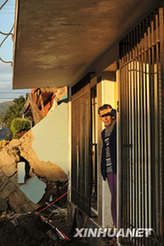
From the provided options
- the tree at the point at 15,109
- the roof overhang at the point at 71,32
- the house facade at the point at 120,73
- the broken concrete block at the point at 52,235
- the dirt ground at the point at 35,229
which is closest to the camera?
the house facade at the point at 120,73

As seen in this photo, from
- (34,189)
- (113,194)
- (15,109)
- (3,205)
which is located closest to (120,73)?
(113,194)

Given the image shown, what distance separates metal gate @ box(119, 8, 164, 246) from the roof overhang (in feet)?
0.76

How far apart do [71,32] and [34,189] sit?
5.83 metres

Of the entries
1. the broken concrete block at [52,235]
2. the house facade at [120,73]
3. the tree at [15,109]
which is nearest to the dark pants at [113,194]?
the house facade at [120,73]

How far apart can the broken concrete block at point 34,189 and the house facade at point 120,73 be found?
260 centimetres

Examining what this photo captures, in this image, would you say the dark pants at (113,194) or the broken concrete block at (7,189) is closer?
the dark pants at (113,194)

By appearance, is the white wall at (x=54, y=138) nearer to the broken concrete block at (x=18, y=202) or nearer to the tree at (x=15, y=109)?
the broken concrete block at (x=18, y=202)

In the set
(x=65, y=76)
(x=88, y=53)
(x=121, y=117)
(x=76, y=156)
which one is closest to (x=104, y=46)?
(x=88, y=53)

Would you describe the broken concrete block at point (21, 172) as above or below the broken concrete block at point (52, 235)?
above

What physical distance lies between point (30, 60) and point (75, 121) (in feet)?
7.19

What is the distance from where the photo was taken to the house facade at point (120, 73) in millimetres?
3723

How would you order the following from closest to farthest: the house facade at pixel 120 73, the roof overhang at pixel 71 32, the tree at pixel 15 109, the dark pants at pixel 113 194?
the house facade at pixel 120 73 → the roof overhang at pixel 71 32 → the dark pants at pixel 113 194 → the tree at pixel 15 109

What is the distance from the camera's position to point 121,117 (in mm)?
4805

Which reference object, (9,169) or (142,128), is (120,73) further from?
(9,169)
